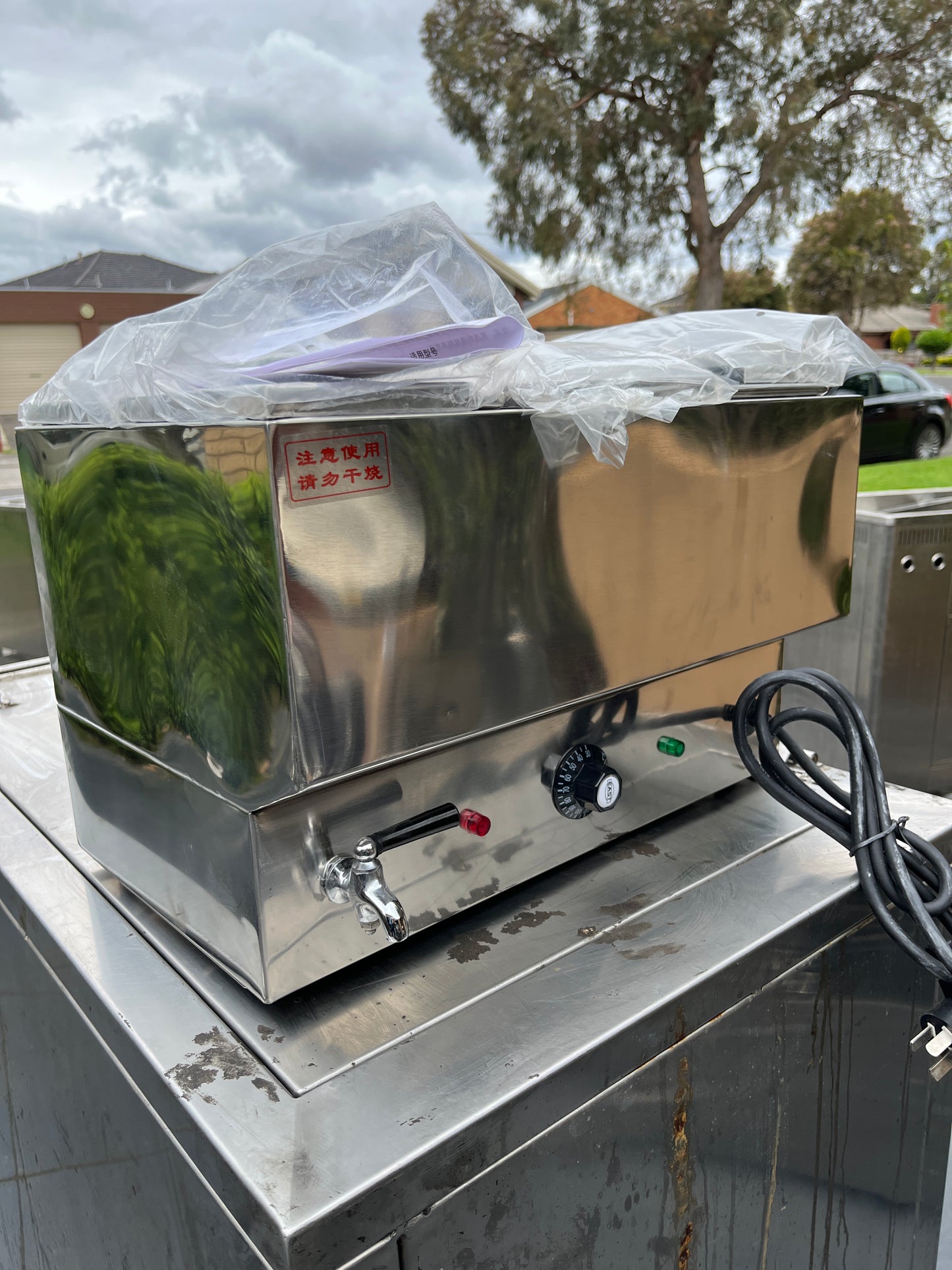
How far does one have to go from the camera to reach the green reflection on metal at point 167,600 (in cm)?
58

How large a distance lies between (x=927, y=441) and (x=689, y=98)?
6.09 meters

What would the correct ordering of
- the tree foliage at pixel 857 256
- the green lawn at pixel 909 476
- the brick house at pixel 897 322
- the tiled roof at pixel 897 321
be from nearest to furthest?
the green lawn at pixel 909 476, the tree foliage at pixel 857 256, the brick house at pixel 897 322, the tiled roof at pixel 897 321

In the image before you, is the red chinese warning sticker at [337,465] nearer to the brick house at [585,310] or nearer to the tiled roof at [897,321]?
the brick house at [585,310]

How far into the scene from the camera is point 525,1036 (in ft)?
2.20

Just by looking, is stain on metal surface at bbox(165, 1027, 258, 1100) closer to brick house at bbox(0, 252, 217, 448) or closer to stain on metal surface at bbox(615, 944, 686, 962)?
stain on metal surface at bbox(615, 944, 686, 962)

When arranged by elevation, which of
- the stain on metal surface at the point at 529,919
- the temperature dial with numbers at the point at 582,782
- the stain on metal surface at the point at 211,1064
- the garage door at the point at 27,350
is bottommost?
the stain on metal surface at the point at 529,919

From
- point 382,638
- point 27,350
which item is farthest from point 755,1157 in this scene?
point 27,350

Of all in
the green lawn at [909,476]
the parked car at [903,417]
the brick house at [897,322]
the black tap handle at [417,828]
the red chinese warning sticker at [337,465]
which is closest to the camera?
the red chinese warning sticker at [337,465]

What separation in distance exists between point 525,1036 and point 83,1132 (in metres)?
0.45

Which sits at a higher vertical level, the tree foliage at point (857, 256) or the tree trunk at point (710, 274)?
the tree foliage at point (857, 256)

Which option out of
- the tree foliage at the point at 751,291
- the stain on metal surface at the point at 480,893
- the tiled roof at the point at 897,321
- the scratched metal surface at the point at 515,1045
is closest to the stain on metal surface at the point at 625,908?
the scratched metal surface at the point at 515,1045

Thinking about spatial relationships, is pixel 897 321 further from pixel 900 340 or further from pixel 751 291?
pixel 751 291

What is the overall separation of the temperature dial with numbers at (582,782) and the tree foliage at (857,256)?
40.3 ft

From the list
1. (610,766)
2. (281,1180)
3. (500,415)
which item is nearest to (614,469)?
(500,415)
